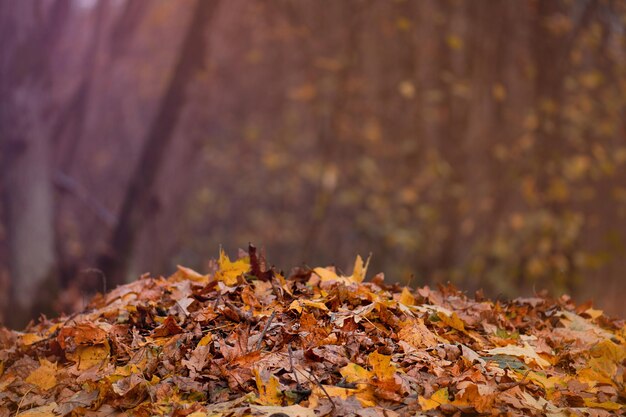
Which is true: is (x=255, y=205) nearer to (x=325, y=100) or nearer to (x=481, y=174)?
(x=325, y=100)

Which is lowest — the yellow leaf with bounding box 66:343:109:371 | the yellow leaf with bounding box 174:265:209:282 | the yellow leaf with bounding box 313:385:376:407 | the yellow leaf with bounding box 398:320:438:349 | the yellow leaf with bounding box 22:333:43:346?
the yellow leaf with bounding box 22:333:43:346

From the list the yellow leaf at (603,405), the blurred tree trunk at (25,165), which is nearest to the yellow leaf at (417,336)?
the yellow leaf at (603,405)

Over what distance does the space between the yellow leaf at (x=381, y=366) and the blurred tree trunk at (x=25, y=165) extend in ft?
15.4

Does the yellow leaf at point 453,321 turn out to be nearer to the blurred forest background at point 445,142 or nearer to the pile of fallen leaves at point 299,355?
the pile of fallen leaves at point 299,355

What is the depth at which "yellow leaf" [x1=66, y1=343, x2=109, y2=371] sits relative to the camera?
2.61 metres

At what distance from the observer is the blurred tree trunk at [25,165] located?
6285 millimetres

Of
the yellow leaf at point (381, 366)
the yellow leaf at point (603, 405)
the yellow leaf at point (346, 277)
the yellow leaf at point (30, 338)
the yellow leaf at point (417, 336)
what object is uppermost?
the yellow leaf at point (346, 277)

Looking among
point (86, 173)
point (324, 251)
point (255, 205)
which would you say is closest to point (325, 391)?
point (324, 251)

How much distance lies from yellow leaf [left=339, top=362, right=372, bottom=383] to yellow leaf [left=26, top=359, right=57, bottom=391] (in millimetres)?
1094

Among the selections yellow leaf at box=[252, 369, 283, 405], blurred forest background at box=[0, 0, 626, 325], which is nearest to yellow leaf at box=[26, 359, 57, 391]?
yellow leaf at box=[252, 369, 283, 405]

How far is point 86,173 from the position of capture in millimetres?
11969

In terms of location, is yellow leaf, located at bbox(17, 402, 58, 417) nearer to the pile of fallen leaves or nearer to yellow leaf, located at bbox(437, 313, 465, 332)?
the pile of fallen leaves

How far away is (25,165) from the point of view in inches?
252

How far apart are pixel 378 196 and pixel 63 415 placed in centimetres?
711
